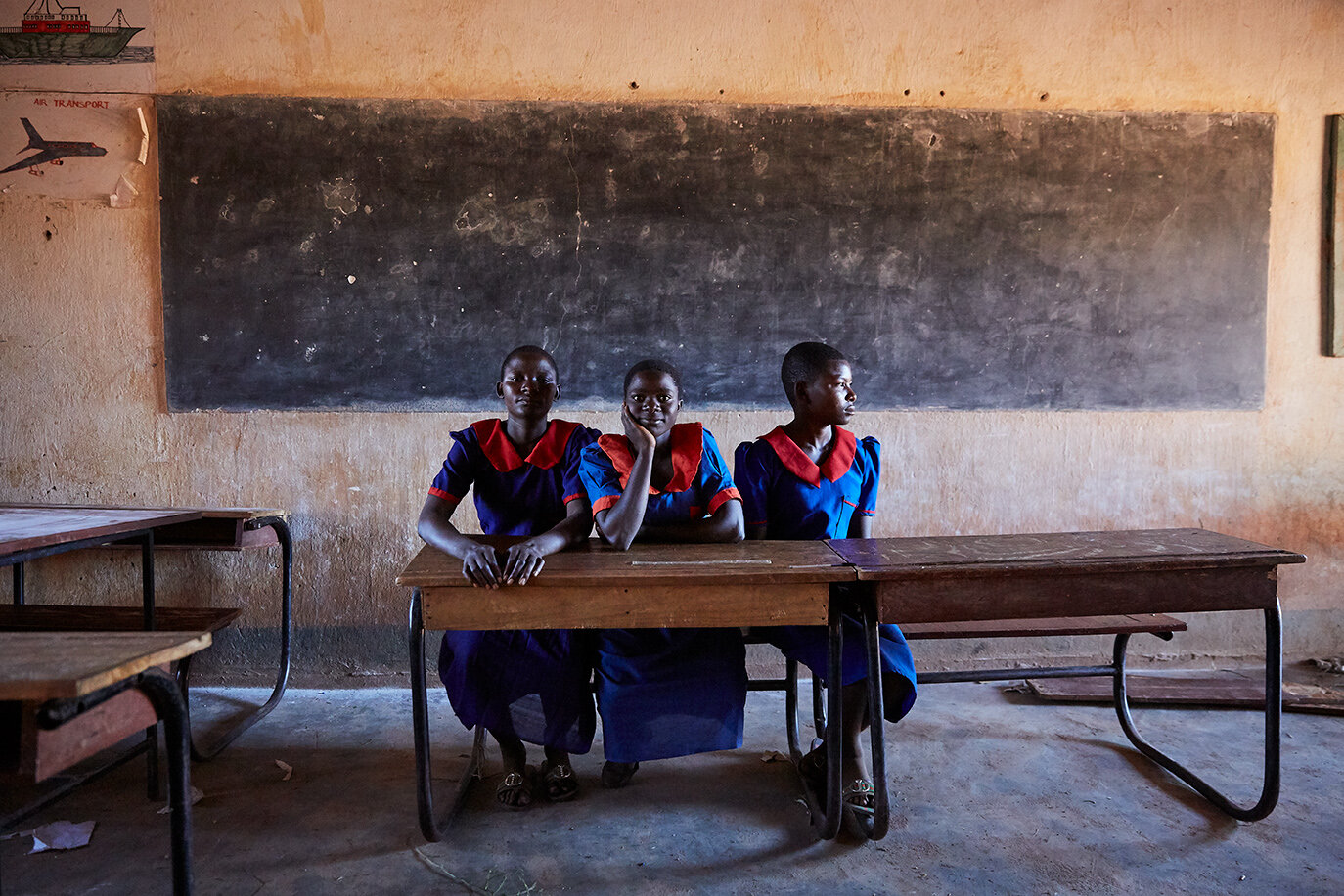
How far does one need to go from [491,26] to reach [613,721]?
2.60m

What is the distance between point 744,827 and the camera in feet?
6.49

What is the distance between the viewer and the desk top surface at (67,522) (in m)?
1.83

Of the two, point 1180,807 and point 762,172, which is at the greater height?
point 762,172

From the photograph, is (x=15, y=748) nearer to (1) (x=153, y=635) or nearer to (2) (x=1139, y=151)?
(1) (x=153, y=635)

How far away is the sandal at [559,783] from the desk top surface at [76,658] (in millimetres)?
1122

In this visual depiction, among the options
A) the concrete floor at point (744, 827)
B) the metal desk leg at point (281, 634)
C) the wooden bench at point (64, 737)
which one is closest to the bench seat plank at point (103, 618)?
the metal desk leg at point (281, 634)

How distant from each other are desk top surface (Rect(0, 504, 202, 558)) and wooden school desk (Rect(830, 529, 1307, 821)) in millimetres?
1932

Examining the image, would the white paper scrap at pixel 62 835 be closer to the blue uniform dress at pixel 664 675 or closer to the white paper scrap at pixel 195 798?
the white paper scrap at pixel 195 798

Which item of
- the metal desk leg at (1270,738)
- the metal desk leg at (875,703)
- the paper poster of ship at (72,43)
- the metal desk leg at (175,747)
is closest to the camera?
the metal desk leg at (175,747)

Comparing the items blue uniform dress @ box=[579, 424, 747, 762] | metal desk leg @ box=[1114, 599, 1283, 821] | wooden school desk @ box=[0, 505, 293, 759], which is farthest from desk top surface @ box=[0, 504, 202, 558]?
metal desk leg @ box=[1114, 599, 1283, 821]

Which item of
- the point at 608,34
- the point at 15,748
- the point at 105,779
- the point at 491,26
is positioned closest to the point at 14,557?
the point at 15,748

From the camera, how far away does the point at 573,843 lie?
74.9 inches

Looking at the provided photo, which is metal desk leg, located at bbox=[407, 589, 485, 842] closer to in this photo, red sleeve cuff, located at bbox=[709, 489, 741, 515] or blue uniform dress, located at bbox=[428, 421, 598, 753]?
blue uniform dress, located at bbox=[428, 421, 598, 753]

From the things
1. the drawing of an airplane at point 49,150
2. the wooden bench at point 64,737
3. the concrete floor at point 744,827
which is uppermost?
the drawing of an airplane at point 49,150
